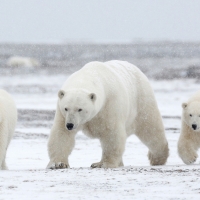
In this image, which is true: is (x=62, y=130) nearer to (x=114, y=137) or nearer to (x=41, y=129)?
(x=114, y=137)

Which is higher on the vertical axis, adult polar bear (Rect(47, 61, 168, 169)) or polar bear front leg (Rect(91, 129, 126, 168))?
adult polar bear (Rect(47, 61, 168, 169))

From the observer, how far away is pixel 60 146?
5344 millimetres

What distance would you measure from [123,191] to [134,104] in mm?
2392

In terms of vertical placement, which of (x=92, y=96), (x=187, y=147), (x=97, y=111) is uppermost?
(x=92, y=96)

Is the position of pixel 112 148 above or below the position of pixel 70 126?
below

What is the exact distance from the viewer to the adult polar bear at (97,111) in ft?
16.6

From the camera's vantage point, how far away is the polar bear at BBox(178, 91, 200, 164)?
632 centimetres

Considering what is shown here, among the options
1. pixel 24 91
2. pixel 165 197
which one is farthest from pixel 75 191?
pixel 24 91

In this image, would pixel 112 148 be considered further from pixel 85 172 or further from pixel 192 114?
pixel 192 114

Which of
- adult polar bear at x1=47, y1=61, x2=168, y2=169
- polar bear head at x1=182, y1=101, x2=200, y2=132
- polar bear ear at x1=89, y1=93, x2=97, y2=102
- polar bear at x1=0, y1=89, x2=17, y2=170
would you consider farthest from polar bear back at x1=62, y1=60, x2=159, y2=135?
polar bear at x1=0, y1=89, x2=17, y2=170

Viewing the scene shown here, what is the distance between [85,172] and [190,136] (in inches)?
80.1

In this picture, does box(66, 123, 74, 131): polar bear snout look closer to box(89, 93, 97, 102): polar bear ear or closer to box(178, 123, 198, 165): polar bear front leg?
box(89, 93, 97, 102): polar bear ear

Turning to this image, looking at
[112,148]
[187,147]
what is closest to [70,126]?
[112,148]

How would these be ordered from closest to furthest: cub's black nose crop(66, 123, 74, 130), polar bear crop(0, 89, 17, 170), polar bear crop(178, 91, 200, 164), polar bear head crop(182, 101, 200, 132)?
cub's black nose crop(66, 123, 74, 130) < polar bear crop(0, 89, 17, 170) < polar bear head crop(182, 101, 200, 132) < polar bear crop(178, 91, 200, 164)
